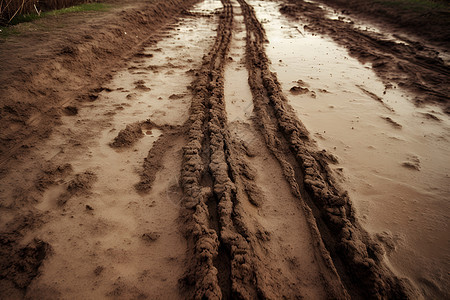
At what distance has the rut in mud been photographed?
1827 millimetres

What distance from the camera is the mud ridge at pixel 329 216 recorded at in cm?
187

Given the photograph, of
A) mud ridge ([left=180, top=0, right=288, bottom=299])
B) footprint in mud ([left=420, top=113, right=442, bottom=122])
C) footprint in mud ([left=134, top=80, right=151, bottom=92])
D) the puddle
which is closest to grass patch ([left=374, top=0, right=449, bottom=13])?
the puddle

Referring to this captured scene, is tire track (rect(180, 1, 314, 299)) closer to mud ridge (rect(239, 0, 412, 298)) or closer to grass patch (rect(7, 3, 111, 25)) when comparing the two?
mud ridge (rect(239, 0, 412, 298))

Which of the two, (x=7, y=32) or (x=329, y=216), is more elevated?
(x=7, y=32)

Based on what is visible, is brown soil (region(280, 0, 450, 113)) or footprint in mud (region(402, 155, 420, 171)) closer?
footprint in mud (region(402, 155, 420, 171))

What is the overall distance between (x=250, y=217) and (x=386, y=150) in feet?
8.02

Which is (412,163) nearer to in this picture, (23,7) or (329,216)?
(329,216)

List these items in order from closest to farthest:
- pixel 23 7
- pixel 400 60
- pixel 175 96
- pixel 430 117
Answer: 1. pixel 430 117
2. pixel 175 96
3. pixel 400 60
4. pixel 23 7

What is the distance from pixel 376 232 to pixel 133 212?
2.52 meters

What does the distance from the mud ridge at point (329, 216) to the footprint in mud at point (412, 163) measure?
116cm

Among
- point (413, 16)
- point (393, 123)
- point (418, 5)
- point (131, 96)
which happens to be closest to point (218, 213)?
point (131, 96)

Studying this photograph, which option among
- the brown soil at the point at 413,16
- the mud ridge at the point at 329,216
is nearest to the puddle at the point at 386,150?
the mud ridge at the point at 329,216

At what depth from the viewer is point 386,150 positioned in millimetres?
3305

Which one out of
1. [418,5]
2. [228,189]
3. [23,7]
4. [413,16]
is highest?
[418,5]
